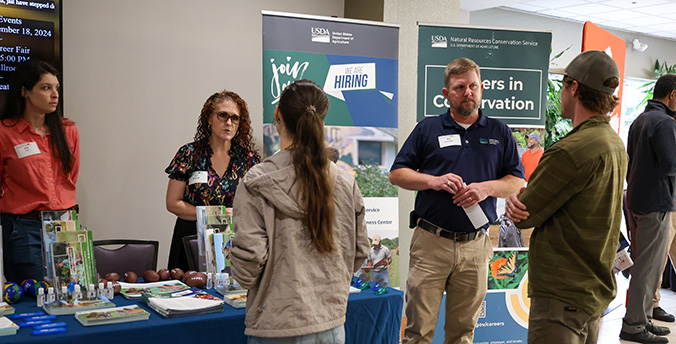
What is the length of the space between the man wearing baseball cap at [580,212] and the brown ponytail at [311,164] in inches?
28.8

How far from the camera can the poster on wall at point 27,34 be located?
3.46 m

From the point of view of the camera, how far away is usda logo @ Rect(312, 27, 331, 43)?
3.62m

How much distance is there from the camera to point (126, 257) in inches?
116

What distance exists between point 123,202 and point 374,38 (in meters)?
2.23

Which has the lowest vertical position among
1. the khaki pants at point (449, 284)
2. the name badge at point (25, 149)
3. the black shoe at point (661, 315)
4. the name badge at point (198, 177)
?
the black shoe at point (661, 315)

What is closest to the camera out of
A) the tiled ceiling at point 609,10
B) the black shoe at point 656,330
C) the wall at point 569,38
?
the black shoe at point 656,330

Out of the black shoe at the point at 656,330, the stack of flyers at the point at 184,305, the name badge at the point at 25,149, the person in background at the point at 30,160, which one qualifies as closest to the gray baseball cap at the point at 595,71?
the stack of flyers at the point at 184,305

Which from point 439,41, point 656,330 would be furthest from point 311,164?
point 656,330

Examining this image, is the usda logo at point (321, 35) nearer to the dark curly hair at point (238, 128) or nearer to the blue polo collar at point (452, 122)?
the dark curly hair at point (238, 128)

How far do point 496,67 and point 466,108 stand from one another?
1257 millimetres

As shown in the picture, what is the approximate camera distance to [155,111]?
4.35 metres

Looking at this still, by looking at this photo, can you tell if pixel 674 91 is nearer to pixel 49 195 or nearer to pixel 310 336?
pixel 310 336

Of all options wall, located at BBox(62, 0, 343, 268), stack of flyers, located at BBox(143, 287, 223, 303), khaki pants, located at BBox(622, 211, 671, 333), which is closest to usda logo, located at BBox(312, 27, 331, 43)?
wall, located at BBox(62, 0, 343, 268)

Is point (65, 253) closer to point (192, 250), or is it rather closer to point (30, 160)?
point (192, 250)
